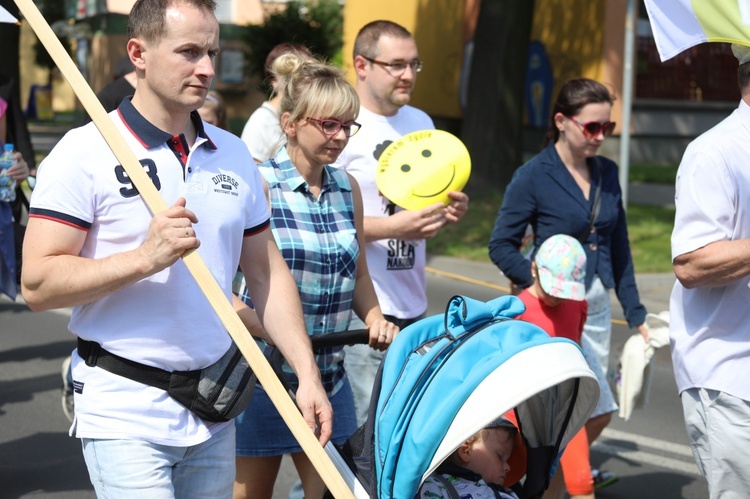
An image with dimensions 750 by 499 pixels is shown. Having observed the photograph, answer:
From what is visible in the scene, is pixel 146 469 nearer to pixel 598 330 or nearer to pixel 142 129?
pixel 142 129

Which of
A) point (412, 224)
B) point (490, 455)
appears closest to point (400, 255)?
point (412, 224)

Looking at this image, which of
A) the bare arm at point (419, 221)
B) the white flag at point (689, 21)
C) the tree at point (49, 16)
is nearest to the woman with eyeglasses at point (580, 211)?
the bare arm at point (419, 221)

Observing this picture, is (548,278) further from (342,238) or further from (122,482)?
(122,482)

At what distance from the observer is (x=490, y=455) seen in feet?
11.2

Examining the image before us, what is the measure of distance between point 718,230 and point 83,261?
2003 mm

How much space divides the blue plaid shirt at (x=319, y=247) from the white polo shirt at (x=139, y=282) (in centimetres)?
89

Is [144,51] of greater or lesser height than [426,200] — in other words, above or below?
above

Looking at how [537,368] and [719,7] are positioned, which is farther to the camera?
[719,7]

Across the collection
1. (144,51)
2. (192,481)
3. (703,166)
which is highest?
(144,51)

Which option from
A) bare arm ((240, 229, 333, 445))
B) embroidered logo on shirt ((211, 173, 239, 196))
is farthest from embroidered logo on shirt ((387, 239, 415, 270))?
embroidered logo on shirt ((211, 173, 239, 196))

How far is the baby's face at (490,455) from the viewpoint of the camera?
3.41 meters

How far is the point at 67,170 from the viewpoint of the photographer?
2.89 m

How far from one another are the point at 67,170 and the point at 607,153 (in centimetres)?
1917

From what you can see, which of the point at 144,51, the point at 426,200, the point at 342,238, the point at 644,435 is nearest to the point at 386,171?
the point at 426,200
